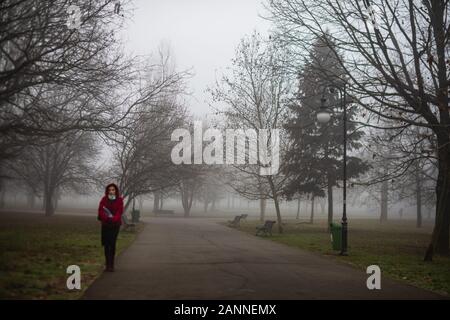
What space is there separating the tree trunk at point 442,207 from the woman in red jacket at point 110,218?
9.94m

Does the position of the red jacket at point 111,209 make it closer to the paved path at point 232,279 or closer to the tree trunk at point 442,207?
the paved path at point 232,279

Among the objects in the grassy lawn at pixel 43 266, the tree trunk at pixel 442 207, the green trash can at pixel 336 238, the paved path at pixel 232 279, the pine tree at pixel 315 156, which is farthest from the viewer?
the pine tree at pixel 315 156

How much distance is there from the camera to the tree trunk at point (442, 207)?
15.5 meters

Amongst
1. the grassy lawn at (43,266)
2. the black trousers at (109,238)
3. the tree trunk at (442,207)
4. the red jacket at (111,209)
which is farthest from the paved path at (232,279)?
the tree trunk at (442,207)

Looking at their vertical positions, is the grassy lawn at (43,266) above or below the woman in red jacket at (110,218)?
below

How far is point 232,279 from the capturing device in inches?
386

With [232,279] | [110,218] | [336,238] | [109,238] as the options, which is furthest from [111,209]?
[336,238]

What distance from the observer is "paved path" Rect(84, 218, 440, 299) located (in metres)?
8.21

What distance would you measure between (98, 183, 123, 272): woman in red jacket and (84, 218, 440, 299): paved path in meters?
0.51

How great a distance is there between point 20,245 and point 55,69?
5.60 m

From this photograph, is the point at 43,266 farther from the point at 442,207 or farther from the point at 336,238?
the point at 442,207

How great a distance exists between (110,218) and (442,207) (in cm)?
1147

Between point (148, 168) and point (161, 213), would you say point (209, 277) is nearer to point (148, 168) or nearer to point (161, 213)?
point (148, 168)
